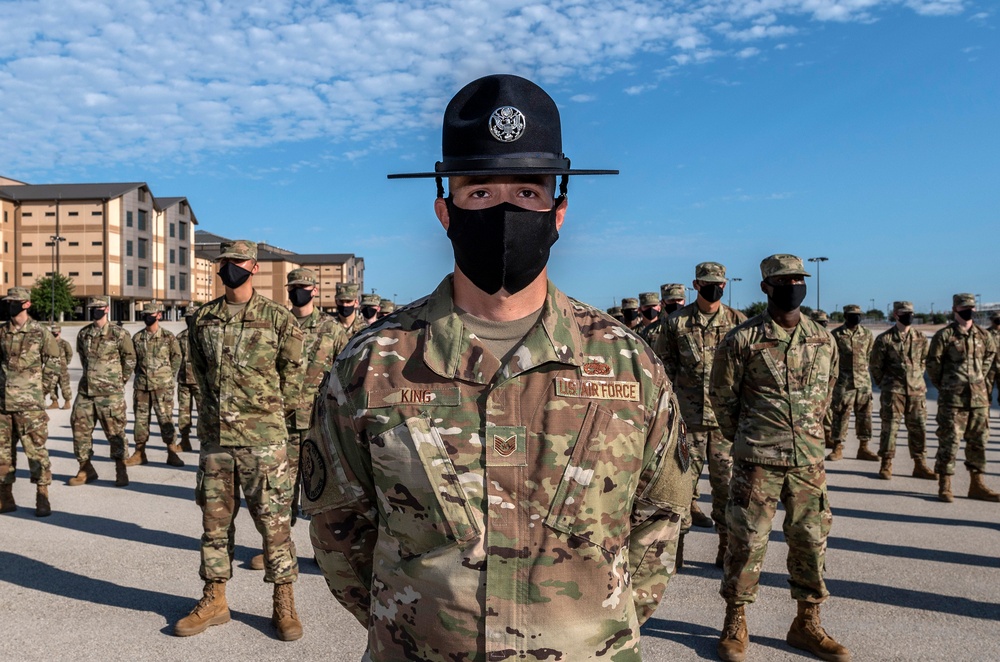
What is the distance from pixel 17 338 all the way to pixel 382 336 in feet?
26.9

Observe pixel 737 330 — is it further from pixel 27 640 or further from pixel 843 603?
pixel 27 640

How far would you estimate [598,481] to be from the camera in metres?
1.83

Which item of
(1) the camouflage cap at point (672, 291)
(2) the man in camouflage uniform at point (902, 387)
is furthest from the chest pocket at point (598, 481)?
(2) the man in camouflage uniform at point (902, 387)

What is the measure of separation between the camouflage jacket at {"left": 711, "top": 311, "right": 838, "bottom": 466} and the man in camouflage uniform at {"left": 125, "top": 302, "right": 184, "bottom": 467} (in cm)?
856

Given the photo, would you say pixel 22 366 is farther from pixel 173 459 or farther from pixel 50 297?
pixel 50 297

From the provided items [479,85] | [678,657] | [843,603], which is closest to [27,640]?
[678,657]

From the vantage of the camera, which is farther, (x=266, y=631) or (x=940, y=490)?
(x=940, y=490)

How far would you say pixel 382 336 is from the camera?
6.45 feet

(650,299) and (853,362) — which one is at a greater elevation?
(650,299)

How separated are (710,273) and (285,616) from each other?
4.64m

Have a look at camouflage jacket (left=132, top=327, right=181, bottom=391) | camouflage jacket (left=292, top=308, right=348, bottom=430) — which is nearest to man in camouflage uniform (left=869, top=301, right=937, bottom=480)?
camouflage jacket (left=292, top=308, right=348, bottom=430)

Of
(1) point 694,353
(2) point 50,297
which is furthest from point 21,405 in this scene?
(2) point 50,297

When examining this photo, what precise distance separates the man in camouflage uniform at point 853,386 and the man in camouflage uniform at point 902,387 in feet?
2.55

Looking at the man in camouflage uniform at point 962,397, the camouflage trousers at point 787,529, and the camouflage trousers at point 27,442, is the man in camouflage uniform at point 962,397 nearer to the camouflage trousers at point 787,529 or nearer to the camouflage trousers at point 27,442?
the camouflage trousers at point 787,529
